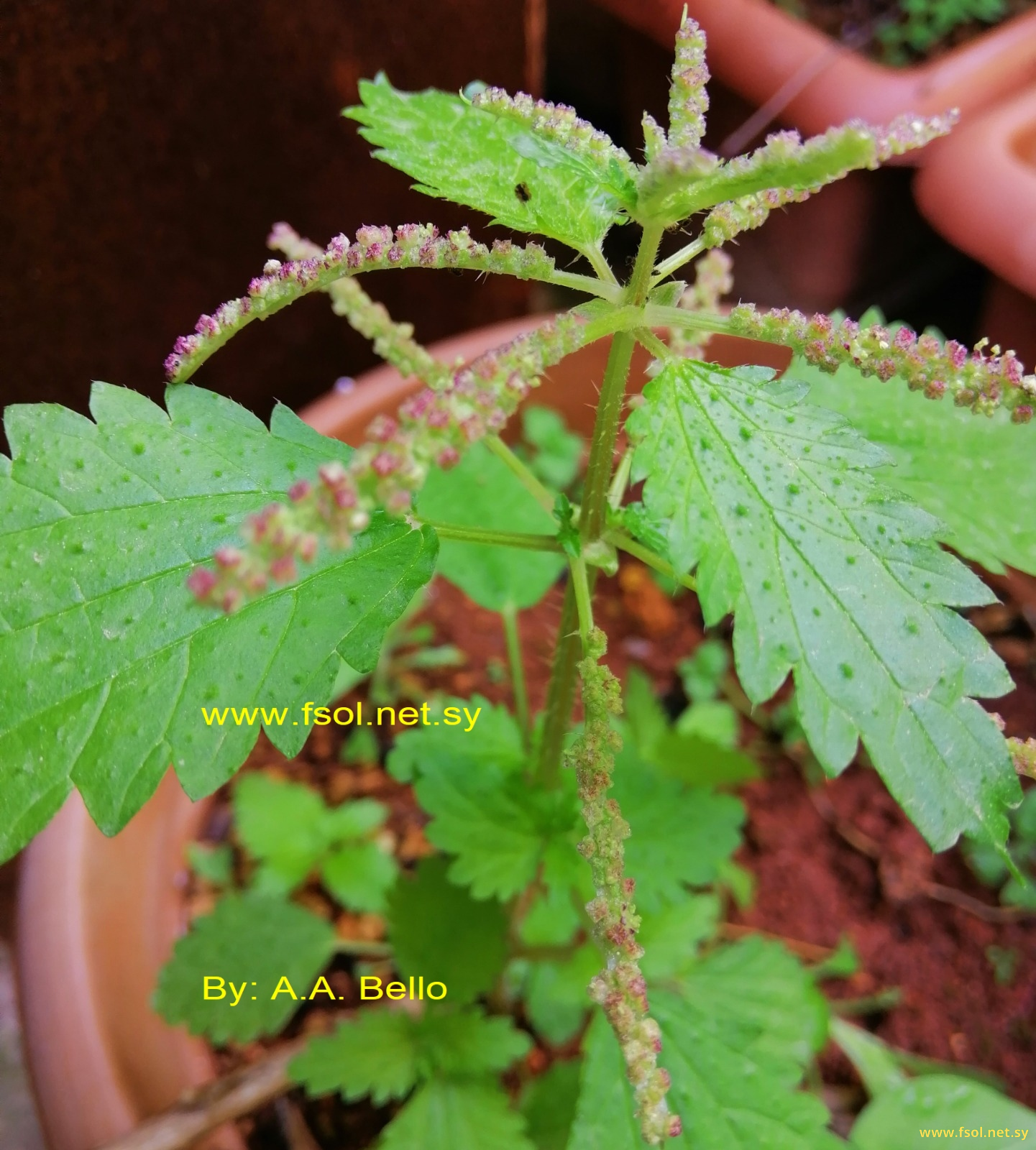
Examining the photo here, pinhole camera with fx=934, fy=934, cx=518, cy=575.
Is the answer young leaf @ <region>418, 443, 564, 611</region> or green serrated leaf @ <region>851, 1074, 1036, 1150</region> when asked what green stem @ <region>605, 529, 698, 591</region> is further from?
green serrated leaf @ <region>851, 1074, 1036, 1150</region>

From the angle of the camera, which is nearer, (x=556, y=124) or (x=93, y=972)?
(x=556, y=124)

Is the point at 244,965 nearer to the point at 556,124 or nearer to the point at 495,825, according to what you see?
the point at 495,825

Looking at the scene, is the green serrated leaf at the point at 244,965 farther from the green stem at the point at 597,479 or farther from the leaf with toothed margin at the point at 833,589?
the leaf with toothed margin at the point at 833,589

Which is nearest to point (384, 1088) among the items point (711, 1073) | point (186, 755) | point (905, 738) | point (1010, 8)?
point (711, 1073)

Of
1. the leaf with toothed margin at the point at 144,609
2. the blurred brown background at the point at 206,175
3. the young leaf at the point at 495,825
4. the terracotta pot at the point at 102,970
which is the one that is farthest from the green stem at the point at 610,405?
the blurred brown background at the point at 206,175

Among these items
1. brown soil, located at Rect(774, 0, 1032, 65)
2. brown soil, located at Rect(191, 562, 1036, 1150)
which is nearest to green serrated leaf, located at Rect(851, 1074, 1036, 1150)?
brown soil, located at Rect(191, 562, 1036, 1150)

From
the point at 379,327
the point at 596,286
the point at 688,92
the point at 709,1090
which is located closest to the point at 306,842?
the point at 709,1090
